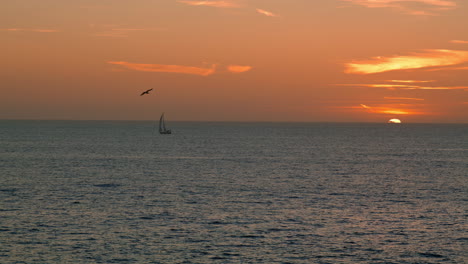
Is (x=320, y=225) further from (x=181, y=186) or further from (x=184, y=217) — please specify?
(x=181, y=186)

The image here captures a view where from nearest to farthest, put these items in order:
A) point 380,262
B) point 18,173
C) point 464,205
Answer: point 380,262 < point 464,205 < point 18,173

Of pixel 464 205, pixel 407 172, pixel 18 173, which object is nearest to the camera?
pixel 464 205

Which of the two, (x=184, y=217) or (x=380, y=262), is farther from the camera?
(x=184, y=217)

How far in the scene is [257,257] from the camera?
140 feet

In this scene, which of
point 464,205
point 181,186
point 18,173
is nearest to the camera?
point 464,205

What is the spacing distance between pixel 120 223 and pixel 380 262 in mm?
24598

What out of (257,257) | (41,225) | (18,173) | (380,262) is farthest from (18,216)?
(18,173)

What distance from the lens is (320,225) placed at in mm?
54219

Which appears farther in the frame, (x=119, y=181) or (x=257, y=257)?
(x=119, y=181)

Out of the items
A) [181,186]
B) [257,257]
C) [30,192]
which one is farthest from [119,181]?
[257,257]

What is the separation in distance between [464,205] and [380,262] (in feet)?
101

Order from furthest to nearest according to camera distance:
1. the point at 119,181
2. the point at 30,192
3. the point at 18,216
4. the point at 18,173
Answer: the point at 18,173
the point at 119,181
the point at 30,192
the point at 18,216

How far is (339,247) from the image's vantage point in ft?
150

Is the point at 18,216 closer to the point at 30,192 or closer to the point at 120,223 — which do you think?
the point at 120,223
